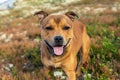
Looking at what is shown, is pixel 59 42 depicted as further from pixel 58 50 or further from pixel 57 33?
pixel 58 50

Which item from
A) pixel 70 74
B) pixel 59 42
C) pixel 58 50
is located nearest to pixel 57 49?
pixel 58 50

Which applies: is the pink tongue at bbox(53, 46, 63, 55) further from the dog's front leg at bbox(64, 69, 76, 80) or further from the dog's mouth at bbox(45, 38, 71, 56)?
the dog's front leg at bbox(64, 69, 76, 80)

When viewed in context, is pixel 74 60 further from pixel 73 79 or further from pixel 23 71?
pixel 23 71

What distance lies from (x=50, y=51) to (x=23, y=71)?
2.21 meters

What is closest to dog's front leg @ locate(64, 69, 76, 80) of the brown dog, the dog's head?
the brown dog

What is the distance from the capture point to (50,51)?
30.0 ft

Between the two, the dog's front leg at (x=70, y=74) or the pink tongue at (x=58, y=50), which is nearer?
the pink tongue at (x=58, y=50)

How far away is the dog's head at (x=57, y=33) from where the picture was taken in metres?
8.58

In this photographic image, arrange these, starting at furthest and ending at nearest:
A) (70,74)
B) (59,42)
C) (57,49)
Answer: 1. (70,74)
2. (57,49)
3. (59,42)

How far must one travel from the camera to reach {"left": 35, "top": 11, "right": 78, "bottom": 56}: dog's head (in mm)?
8578

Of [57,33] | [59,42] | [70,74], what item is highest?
[57,33]

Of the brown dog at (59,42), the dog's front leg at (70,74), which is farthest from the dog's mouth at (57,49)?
the dog's front leg at (70,74)

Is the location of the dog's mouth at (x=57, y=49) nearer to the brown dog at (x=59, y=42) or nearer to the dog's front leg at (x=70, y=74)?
the brown dog at (x=59, y=42)

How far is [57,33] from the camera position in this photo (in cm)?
862
